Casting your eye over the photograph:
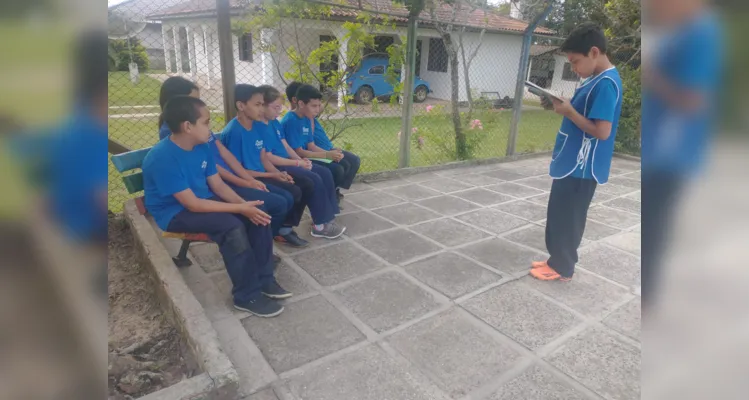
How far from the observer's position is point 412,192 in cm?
506

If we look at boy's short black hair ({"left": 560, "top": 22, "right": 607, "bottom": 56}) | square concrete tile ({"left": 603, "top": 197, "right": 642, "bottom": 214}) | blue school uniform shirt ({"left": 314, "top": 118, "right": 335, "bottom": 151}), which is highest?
boy's short black hair ({"left": 560, "top": 22, "right": 607, "bottom": 56})

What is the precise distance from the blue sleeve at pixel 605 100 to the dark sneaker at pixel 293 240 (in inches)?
88.0

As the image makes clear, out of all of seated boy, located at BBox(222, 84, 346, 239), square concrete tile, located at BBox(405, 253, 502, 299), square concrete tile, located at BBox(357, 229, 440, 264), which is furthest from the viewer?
square concrete tile, located at BBox(357, 229, 440, 264)

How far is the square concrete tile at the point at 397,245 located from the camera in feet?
11.1

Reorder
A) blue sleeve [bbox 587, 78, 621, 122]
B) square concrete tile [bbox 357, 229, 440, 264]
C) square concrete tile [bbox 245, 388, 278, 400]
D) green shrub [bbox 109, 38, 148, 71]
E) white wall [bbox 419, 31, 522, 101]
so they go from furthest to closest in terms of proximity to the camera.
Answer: white wall [bbox 419, 31, 522, 101] < green shrub [bbox 109, 38, 148, 71] < square concrete tile [bbox 357, 229, 440, 264] < blue sleeve [bbox 587, 78, 621, 122] < square concrete tile [bbox 245, 388, 278, 400]

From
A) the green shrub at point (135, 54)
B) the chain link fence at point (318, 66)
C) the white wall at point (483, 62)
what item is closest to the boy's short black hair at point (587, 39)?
the chain link fence at point (318, 66)

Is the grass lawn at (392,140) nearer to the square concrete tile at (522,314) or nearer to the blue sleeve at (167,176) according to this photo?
the blue sleeve at (167,176)

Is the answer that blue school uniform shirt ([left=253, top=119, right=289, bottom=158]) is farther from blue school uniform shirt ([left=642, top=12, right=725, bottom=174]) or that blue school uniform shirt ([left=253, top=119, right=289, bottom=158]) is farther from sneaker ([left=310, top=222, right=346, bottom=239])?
blue school uniform shirt ([left=642, top=12, right=725, bottom=174])

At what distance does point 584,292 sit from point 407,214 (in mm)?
1808

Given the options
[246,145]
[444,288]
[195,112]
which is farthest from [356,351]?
[246,145]

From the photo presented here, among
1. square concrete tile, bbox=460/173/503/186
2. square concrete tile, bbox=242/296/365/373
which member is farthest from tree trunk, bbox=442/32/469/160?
square concrete tile, bbox=242/296/365/373

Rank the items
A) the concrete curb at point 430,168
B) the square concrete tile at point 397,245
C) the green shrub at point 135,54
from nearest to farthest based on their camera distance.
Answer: the square concrete tile at point 397,245 → the green shrub at point 135,54 → the concrete curb at point 430,168

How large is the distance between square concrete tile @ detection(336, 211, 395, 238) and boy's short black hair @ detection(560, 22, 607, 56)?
6.85 feet

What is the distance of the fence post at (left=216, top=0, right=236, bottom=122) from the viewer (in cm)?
386
